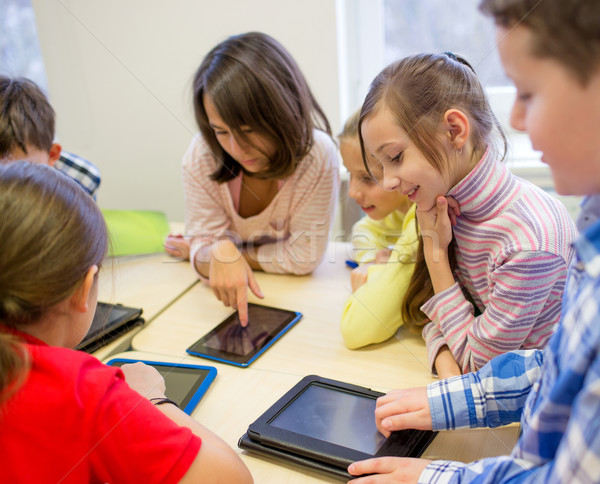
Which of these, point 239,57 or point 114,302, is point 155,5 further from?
point 114,302

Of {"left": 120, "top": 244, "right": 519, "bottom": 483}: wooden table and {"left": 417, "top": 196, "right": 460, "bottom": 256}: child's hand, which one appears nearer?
{"left": 120, "top": 244, "right": 519, "bottom": 483}: wooden table

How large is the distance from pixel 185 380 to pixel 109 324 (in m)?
0.29

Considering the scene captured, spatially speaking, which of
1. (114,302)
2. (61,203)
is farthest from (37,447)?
(114,302)

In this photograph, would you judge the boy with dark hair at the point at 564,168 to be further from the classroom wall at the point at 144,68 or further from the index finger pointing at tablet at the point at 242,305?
the classroom wall at the point at 144,68

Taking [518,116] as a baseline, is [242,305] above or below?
below

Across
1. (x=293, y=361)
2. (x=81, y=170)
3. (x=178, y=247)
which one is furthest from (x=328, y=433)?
(x=81, y=170)

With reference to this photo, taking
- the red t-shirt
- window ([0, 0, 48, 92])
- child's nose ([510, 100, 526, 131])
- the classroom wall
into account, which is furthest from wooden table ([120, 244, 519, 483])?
window ([0, 0, 48, 92])

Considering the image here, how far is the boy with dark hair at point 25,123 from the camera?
1168 millimetres

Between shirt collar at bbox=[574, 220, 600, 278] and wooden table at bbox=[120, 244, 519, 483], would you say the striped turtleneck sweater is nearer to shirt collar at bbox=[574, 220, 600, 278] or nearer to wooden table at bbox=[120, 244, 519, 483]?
wooden table at bbox=[120, 244, 519, 483]

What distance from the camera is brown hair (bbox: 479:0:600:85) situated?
0.39 m

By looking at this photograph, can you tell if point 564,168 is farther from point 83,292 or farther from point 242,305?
point 242,305

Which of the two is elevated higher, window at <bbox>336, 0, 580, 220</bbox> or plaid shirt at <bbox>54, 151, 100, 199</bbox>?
window at <bbox>336, 0, 580, 220</bbox>

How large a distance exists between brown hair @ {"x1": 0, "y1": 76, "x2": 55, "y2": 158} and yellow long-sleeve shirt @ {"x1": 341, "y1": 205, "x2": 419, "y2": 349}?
797mm

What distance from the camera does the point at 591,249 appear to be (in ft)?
1.41
